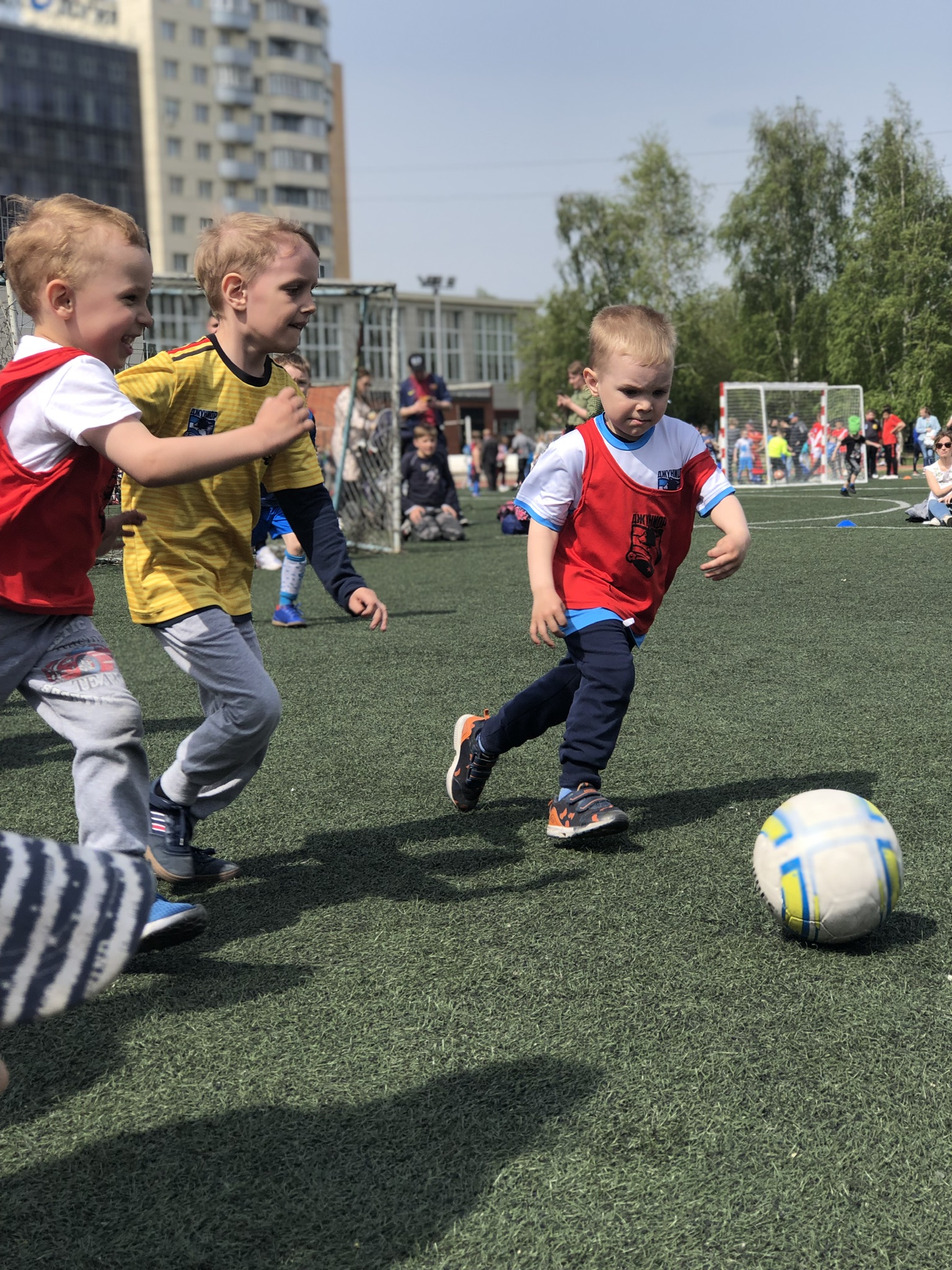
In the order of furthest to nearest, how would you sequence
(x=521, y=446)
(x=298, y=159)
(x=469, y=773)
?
1. (x=298, y=159)
2. (x=521, y=446)
3. (x=469, y=773)

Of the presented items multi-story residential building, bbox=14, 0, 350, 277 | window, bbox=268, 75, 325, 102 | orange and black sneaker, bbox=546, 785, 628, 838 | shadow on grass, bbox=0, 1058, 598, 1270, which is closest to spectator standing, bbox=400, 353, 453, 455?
orange and black sneaker, bbox=546, 785, 628, 838

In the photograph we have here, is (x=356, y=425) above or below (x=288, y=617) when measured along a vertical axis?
above

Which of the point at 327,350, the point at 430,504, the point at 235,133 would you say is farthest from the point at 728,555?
the point at 235,133

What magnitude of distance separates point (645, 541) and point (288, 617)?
18.9ft

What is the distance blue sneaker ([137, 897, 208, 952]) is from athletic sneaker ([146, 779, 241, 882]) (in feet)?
1.82

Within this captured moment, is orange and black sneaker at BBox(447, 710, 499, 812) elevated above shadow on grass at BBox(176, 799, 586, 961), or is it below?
above

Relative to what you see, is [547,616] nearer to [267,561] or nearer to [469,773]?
[469,773]

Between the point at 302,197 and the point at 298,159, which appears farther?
the point at 302,197

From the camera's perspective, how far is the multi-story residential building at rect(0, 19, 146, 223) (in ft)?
285

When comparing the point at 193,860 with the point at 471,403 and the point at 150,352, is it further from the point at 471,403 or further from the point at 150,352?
the point at 471,403

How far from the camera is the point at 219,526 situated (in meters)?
3.52

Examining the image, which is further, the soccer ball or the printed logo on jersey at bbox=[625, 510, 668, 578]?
the printed logo on jersey at bbox=[625, 510, 668, 578]

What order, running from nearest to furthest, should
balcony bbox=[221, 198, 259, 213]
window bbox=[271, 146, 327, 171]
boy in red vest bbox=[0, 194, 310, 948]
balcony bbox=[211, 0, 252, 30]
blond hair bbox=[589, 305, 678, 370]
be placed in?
boy in red vest bbox=[0, 194, 310, 948]
blond hair bbox=[589, 305, 678, 370]
balcony bbox=[221, 198, 259, 213]
balcony bbox=[211, 0, 252, 30]
window bbox=[271, 146, 327, 171]

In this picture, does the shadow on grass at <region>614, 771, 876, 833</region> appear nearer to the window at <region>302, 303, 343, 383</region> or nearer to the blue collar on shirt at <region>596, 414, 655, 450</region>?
the blue collar on shirt at <region>596, 414, 655, 450</region>
